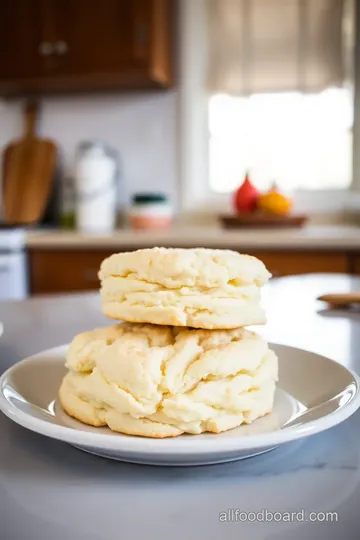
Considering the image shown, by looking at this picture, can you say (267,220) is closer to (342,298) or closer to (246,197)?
(246,197)

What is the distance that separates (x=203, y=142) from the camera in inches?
125

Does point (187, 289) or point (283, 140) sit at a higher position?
point (283, 140)

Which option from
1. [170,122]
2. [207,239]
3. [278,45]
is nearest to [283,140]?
[278,45]

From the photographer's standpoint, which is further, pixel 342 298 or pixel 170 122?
pixel 170 122

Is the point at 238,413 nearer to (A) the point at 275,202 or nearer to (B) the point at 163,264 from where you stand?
(B) the point at 163,264

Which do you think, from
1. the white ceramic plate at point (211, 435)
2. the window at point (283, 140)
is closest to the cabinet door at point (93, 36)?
the window at point (283, 140)

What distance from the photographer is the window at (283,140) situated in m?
3.06

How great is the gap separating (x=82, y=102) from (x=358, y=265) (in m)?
1.65

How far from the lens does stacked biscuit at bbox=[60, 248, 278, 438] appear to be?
0.55 m

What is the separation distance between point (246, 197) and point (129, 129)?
30.4 inches

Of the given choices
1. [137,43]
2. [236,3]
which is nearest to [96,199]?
[137,43]

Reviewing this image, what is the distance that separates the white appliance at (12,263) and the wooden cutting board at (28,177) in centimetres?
53

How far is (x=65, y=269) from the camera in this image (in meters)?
2.64

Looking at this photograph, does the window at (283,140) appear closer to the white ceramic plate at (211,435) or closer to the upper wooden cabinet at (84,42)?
the upper wooden cabinet at (84,42)
